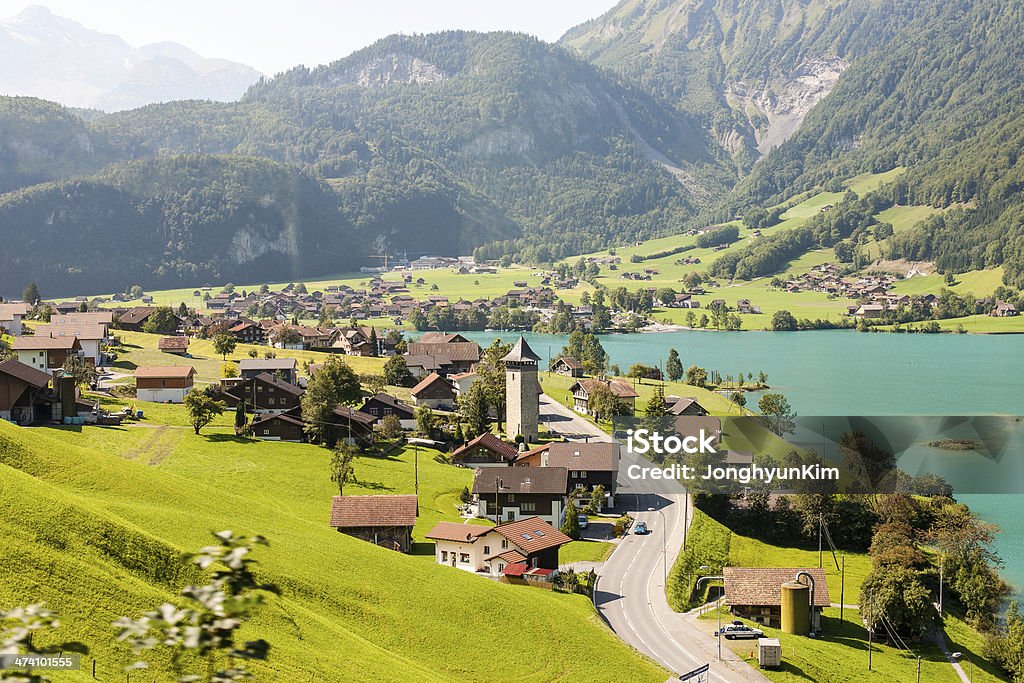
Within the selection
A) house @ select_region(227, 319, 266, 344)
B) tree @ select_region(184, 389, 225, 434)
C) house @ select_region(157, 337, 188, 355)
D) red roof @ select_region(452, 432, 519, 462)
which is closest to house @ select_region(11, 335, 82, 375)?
tree @ select_region(184, 389, 225, 434)

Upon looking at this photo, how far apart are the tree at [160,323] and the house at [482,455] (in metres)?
45.7

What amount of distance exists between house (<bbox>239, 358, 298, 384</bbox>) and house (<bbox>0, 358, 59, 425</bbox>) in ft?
58.1

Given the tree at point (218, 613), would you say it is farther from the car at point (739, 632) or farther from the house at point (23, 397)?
the house at point (23, 397)

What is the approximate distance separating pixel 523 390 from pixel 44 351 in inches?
1032

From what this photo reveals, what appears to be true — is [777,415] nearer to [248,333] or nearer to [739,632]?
[739,632]

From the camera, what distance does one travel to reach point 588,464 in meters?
44.2

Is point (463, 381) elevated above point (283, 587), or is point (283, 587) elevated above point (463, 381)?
point (463, 381)

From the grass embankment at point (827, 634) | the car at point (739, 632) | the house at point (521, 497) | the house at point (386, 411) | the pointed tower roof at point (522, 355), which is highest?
the pointed tower roof at point (522, 355)

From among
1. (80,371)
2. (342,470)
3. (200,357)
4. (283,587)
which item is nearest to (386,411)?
(80,371)

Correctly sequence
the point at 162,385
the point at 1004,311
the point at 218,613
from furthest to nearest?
the point at 1004,311 → the point at 162,385 → the point at 218,613

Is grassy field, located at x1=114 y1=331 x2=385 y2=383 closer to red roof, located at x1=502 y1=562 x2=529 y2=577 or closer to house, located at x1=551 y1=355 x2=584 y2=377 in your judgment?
house, located at x1=551 y1=355 x2=584 y2=377

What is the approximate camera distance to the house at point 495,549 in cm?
3209

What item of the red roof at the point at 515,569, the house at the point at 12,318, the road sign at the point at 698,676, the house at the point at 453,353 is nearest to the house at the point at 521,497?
the red roof at the point at 515,569

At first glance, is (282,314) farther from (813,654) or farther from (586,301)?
(813,654)
